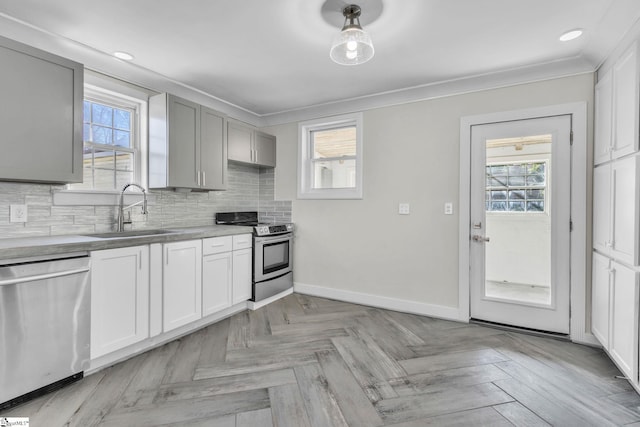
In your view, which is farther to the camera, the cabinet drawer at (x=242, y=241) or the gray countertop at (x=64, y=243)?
the cabinet drawer at (x=242, y=241)

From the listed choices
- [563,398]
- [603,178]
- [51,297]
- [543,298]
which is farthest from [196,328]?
[603,178]

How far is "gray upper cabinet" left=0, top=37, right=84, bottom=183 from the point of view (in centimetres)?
198

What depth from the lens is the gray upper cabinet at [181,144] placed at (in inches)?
118

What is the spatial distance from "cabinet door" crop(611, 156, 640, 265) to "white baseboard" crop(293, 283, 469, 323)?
151cm

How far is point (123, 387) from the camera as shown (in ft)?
6.72

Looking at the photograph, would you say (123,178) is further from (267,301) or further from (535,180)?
(535,180)

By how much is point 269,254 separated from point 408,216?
174cm

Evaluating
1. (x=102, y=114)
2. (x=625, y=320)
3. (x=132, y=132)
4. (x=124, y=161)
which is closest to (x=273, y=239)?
(x=124, y=161)

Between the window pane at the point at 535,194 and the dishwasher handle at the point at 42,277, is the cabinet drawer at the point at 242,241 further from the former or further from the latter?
the window pane at the point at 535,194

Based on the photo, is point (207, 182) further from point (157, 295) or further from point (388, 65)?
point (388, 65)

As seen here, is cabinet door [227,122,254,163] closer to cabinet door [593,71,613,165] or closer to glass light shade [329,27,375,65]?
glass light shade [329,27,375,65]

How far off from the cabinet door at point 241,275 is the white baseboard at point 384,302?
3.08 feet

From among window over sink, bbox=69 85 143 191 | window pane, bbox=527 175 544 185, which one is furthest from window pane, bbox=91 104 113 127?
window pane, bbox=527 175 544 185

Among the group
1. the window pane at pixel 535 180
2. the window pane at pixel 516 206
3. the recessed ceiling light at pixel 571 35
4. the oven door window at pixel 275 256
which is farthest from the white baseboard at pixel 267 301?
the recessed ceiling light at pixel 571 35
